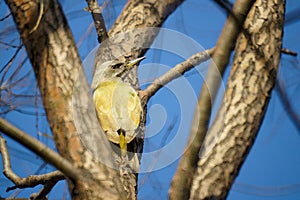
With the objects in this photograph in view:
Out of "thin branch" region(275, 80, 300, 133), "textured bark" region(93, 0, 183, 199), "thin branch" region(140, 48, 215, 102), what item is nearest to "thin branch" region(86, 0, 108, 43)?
"textured bark" region(93, 0, 183, 199)

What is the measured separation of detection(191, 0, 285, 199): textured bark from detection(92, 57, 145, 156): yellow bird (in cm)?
58


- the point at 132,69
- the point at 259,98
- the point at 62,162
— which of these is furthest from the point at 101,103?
the point at 62,162

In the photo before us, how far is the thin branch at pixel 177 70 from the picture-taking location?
2.63 metres

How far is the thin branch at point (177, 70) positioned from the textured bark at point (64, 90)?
1.12m

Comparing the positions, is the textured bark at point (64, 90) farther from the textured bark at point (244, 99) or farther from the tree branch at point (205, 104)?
the textured bark at point (244, 99)

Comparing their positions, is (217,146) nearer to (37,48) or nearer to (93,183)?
(93,183)

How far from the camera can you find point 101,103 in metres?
2.34

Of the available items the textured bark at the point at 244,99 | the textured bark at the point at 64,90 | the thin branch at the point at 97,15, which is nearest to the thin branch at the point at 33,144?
the textured bark at the point at 64,90

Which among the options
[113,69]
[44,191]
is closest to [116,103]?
[113,69]

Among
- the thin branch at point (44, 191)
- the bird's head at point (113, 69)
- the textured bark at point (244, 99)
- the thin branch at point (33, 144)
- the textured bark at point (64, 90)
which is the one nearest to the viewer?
the thin branch at point (33, 144)

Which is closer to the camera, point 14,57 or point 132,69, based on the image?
point 14,57

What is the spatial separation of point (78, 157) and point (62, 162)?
0.18 metres

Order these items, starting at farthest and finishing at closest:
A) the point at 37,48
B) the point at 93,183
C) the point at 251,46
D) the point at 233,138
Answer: the point at 251,46 < the point at 233,138 < the point at 37,48 < the point at 93,183

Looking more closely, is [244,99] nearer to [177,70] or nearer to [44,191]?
[177,70]
